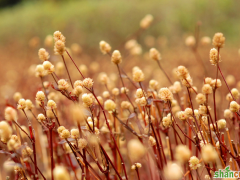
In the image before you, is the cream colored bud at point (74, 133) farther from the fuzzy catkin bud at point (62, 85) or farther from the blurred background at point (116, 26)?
the blurred background at point (116, 26)

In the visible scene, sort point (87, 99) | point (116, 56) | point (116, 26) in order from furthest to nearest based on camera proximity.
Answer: point (116, 26)
point (116, 56)
point (87, 99)

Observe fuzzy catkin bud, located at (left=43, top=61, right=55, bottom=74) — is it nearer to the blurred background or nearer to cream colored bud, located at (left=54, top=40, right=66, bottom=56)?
cream colored bud, located at (left=54, top=40, right=66, bottom=56)

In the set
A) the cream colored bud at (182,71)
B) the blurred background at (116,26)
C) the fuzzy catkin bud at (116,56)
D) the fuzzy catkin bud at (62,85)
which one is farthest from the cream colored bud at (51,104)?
the blurred background at (116,26)

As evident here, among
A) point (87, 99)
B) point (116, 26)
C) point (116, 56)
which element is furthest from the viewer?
point (116, 26)

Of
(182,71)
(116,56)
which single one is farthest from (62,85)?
(182,71)

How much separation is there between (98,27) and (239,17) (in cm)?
226

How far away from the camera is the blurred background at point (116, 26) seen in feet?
11.1

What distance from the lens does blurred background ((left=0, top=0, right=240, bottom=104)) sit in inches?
133

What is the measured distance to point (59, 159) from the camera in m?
0.82

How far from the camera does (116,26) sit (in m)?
4.30

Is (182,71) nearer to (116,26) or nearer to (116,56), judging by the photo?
(116,56)

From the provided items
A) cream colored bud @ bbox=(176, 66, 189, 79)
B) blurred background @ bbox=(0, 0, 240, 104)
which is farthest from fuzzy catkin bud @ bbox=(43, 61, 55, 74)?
blurred background @ bbox=(0, 0, 240, 104)

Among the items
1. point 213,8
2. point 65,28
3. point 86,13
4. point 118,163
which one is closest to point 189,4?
point 213,8

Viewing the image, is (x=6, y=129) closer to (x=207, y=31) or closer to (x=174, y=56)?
(x=174, y=56)
